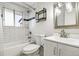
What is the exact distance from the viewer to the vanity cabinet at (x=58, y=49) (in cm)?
82

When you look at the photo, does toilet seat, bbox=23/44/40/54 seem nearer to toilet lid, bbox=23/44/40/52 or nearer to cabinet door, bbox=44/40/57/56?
toilet lid, bbox=23/44/40/52

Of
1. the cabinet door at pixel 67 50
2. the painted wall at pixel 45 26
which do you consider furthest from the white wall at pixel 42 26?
the cabinet door at pixel 67 50

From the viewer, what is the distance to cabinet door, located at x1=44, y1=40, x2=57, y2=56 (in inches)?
41.9

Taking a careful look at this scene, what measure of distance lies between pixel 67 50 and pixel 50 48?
0.31 m

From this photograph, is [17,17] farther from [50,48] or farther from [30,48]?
[50,48]

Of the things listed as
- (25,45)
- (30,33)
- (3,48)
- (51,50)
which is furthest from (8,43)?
(51,50)

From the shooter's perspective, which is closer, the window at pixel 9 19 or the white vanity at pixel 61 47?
the white vanity at pixel 61 47

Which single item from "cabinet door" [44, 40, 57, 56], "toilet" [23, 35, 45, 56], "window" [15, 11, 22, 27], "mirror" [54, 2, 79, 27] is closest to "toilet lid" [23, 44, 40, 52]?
"toilet" [23, 35, 45, 56]

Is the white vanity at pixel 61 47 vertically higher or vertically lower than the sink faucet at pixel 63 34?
lower

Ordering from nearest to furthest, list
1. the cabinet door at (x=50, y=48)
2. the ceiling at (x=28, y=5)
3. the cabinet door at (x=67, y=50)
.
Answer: the cabinet door at (x=67, y=50), the cabinet door at (x=50, y=48), the ceiling at (x=28, y=5)

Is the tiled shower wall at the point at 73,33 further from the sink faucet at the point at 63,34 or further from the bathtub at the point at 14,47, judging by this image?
the bathtub at the point at 14,47

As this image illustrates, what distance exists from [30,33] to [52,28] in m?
0.36

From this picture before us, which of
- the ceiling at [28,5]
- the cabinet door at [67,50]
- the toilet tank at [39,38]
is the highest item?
the ceiling at [28,5]

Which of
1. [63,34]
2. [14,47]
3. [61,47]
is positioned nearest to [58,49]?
[61,47]
